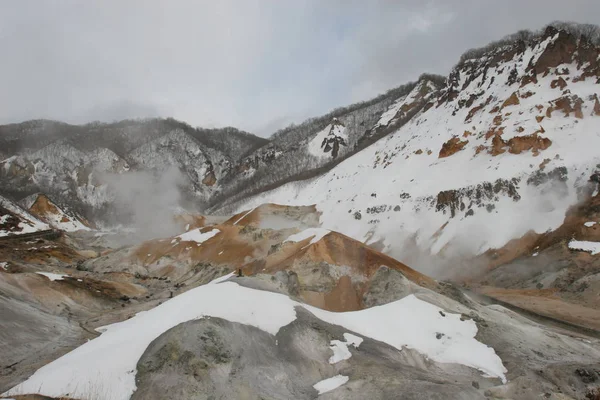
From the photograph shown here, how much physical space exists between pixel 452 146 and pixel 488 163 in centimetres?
1388

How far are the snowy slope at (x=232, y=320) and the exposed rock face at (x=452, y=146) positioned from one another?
65741 millimetres

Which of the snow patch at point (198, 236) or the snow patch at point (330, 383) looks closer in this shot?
the snow patch at point (330, 383)

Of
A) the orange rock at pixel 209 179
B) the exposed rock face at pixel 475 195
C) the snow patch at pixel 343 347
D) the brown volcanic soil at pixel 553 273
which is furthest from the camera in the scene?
the orange rock at pixel 209 179

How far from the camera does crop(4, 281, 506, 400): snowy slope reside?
39.8ft

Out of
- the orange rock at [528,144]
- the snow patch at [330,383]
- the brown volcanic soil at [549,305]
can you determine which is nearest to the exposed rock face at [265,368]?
the snow patch at [330,383]

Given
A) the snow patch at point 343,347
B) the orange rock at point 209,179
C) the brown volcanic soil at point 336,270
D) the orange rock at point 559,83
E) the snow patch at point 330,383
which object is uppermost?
the orange rock at point 209,179

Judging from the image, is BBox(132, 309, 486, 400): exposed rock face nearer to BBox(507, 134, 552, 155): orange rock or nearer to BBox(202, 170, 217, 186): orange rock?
BBox(507, 134, 552, 155): orange rock

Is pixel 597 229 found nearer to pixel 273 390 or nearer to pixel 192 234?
pixel 273 390

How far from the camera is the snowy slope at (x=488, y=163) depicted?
5816 cm

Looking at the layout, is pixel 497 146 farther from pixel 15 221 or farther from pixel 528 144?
pixel 15 221

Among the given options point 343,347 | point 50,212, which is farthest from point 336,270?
point 50,212

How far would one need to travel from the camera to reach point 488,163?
7062 centimetres

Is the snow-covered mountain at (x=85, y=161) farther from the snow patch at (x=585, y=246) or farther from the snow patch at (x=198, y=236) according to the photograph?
the snow patch at (x=585, y=246)

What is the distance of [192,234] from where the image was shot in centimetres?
7588
